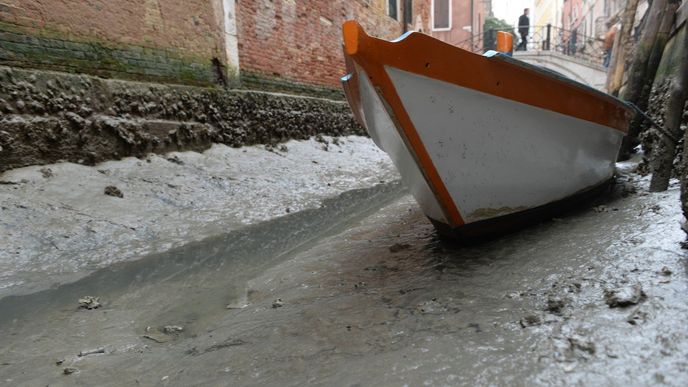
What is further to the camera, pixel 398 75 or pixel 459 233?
pixel 459 233

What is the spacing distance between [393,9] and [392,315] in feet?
36.4

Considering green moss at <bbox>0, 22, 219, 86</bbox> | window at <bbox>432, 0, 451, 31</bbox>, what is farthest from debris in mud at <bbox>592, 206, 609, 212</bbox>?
window at <bbox>432, 0, 451, 31</bbox>

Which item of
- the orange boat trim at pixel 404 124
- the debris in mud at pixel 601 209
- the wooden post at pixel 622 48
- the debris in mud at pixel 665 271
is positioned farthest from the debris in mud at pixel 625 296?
the wooden post at pixel 622 48

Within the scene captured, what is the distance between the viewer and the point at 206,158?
17.6ft

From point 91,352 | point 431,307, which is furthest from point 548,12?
point 91,352

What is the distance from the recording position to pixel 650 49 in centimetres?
462

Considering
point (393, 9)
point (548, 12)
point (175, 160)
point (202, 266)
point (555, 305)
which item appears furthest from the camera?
point (548, 12)

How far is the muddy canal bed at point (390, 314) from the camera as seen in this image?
4.80 ft

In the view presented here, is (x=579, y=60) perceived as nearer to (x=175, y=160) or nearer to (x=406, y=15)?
(x=406, y=15)

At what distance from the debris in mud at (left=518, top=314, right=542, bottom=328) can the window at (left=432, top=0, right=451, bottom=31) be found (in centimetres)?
2512

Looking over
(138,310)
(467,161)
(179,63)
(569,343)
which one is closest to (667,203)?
(467,161)

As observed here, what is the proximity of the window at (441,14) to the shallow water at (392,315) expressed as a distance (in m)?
23.3

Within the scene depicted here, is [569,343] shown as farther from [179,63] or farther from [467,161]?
[179,63]

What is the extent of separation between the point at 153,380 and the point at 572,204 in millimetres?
3247
